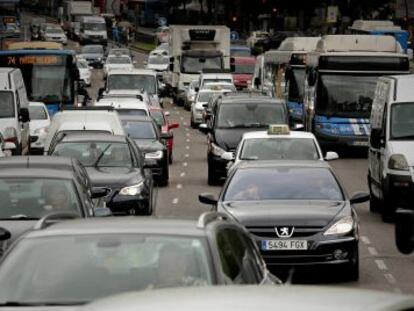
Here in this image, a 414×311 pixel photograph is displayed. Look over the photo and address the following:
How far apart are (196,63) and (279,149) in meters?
40.5

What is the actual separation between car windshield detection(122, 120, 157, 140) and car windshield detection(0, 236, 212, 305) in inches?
900

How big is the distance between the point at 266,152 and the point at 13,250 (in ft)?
52.1

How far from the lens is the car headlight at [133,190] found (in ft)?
68.6

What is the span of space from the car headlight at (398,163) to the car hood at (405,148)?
Answer: 67 mm

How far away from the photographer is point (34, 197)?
1484 cm

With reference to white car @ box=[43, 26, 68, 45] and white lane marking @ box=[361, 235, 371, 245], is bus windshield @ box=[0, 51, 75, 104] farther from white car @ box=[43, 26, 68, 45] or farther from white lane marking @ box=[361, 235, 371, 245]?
white car @ box=[43, 26, 68, 45]

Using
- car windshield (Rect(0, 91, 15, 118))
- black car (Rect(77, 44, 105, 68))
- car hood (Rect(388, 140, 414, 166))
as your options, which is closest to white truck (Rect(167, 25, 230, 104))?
black car (Rect(77, 44, 105, 68))

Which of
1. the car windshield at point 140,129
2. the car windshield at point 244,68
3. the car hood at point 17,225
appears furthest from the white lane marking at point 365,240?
the car windshield at point 244,68

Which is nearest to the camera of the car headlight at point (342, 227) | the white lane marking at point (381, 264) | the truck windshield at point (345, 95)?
the car headlight at point (342, 227)

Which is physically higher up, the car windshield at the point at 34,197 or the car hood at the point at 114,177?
the car windshield at the point at 34,197

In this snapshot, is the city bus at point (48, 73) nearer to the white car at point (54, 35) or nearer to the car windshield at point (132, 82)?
the car windshield at point (132, 82)

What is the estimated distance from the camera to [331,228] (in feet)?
53.6

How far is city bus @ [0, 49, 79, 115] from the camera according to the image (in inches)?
1720

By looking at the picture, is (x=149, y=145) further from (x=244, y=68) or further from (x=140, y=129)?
(x=244, y=68)
